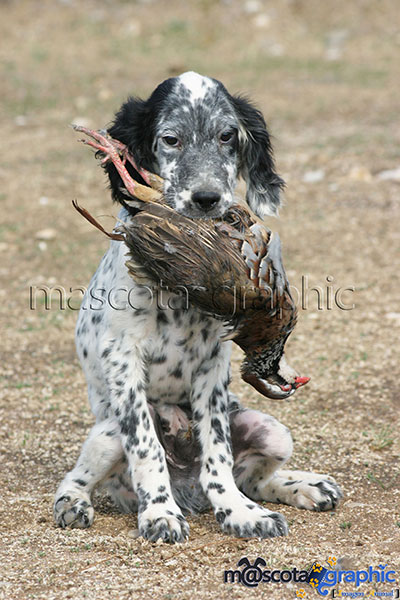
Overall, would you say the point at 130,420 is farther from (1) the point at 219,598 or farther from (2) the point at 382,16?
(2) the point at 382,16

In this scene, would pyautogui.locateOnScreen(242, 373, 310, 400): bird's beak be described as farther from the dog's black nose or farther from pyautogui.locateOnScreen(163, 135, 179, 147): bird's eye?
pyautogui.locateOnScreen(163, 135, 179, 147): bird's eye

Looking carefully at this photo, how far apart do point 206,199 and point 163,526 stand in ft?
4.90

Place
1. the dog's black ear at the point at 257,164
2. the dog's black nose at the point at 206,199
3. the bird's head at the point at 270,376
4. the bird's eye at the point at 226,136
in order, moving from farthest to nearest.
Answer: the dog's black ear at the point at 257,164 < the bird's eye at the point at 226,136 < the bird's head at the point at 270,376 < the dog's black nose at the point at 206,199

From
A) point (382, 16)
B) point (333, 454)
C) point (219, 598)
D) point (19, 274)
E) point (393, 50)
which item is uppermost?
point (382, 16)

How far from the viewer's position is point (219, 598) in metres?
3.40

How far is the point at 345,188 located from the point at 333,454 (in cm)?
584

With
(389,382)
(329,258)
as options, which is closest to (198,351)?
(389,382)

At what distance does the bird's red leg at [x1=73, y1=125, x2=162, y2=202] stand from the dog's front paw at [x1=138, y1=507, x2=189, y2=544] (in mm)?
1455

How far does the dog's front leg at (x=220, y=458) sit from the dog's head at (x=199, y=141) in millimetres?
852

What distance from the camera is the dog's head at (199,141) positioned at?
13.9ft

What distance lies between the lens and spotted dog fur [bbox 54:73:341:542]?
4199 millimetres

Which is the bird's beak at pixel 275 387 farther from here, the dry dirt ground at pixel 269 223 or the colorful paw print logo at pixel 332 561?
the colorful paw print logo at pixel 332 561

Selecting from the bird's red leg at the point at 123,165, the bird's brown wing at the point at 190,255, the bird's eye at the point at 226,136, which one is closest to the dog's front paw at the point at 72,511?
the bird's brown wing at the point at 190,255

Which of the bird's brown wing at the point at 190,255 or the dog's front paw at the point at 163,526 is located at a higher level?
the bird's brown wing at the point at 190,255
